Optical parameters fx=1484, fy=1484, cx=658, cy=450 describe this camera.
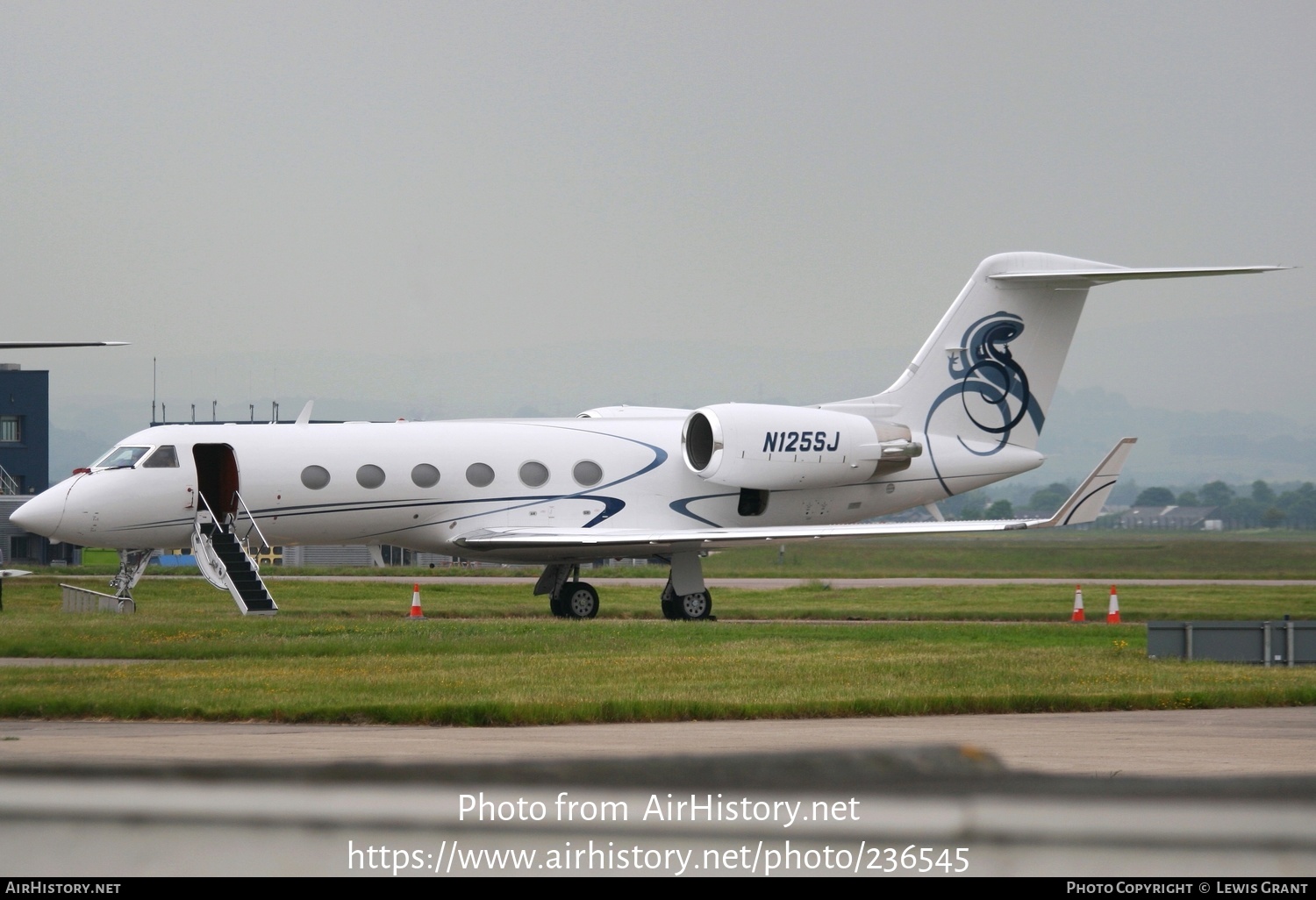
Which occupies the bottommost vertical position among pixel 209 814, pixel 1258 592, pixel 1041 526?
pixel 1258 592

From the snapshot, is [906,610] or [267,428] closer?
[267,428]

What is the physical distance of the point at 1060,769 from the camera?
27.9 ft

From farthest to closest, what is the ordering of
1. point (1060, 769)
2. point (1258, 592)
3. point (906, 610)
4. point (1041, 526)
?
point (1258, 592)
point (906, 610)
point (1041, 526)
point (1060, 769)

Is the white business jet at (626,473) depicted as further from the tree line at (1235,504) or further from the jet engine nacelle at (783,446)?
the tree line at (1235,504)

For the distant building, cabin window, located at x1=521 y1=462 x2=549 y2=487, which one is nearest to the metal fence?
cabin window, located at x1=521 y1=462 x2=549 y2=487

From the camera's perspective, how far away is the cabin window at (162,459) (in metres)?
22.9

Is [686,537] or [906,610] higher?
[686,537]

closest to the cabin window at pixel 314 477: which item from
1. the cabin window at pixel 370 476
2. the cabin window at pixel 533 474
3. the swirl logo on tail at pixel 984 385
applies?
the cabin window at pixel 370 476

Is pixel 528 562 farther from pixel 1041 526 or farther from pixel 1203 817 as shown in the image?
pixel 1203 817

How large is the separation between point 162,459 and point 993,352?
1456 centimetres

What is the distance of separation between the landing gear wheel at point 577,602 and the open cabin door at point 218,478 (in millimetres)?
5472

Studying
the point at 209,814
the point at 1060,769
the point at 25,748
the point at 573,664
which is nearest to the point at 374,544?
the point at 573,664

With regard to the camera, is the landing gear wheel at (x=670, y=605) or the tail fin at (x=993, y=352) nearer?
the landing gear wheel at (x=670, y=605)

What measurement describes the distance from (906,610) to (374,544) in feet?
32.8
